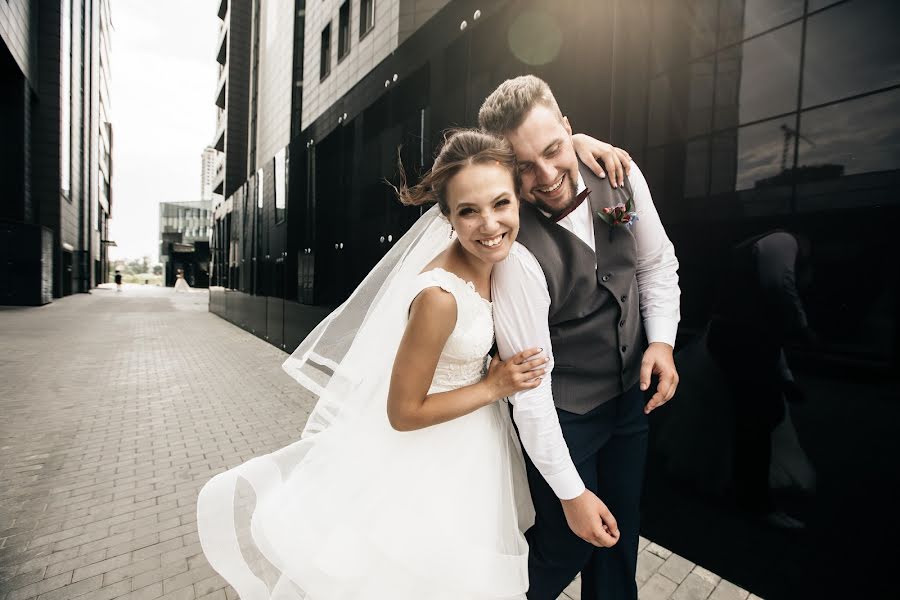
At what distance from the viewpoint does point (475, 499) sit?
5.51 ft

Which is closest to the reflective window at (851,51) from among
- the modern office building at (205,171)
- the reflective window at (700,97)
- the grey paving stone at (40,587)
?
the reflective window at (700,97)

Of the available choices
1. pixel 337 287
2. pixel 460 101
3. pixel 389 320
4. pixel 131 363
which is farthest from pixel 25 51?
pixel 389 320

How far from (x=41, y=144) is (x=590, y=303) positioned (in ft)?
96.8

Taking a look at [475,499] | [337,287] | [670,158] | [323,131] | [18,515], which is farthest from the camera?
[323,131]

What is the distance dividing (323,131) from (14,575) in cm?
720

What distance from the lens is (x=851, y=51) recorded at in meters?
2.07

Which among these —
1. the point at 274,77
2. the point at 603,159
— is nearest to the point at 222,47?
the point at 274,77

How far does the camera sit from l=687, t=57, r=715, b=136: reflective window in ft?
8.67

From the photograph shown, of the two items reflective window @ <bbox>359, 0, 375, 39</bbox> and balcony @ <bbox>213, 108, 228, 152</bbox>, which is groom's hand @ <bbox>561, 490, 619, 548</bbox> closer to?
reflective window @ <bbox>359, 0, 375, 39</bbox>

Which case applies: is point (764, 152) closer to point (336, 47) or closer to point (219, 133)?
point (336, 47)

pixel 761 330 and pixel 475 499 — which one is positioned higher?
pixel 761 330

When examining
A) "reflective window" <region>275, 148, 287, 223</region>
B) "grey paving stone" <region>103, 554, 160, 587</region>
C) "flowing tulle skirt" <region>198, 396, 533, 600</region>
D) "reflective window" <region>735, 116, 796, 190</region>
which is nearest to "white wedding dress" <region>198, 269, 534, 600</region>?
"flowing tulle skirt" <region>198, 396, 533, 600</region>

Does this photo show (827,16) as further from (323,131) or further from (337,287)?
(323,131)

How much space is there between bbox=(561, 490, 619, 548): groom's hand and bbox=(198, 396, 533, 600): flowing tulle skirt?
0.27m
